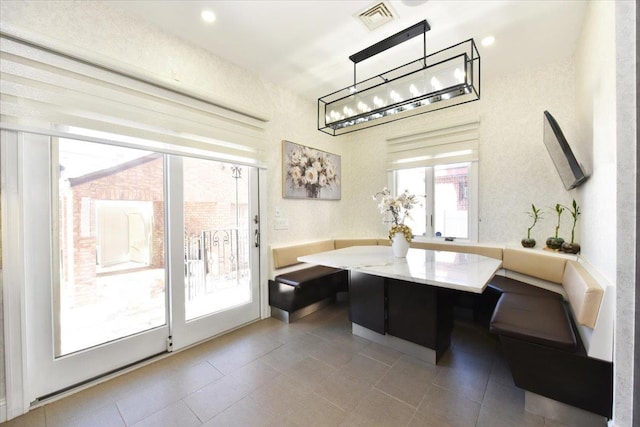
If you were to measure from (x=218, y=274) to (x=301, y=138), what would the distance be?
7.09 feet

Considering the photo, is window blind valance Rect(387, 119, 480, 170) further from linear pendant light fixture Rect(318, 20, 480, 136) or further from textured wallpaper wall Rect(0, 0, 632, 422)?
linear pendant light fixture Rect(318, 20, 480, 136)

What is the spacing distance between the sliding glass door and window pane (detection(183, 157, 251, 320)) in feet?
0.03

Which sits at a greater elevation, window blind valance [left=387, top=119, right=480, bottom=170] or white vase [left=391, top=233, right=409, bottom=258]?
window blind valance [left=387, top=119, right=480, bottom=170]

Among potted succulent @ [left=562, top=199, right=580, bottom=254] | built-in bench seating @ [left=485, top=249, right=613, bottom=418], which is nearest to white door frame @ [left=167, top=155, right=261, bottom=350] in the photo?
built-in bench seating @ [left=485, top=249, right=613, bottom=418]

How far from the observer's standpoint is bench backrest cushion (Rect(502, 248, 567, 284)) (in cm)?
239

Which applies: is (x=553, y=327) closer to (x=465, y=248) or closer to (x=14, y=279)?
(x=465, y=248)

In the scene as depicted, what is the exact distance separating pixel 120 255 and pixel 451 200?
12.5ft

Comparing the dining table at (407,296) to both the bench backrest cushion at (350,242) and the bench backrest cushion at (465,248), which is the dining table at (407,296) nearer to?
the bench backrest cushion at (465,248)

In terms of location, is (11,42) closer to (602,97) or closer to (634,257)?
(634,257)

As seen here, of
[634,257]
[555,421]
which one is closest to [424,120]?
[634,257]

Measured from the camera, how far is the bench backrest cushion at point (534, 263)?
2391 millimetres

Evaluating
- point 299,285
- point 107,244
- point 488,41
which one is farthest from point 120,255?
point 488,41

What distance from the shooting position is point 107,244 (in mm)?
2064

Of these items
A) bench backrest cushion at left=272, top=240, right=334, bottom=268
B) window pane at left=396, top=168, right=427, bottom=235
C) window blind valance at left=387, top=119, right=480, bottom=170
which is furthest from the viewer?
window pane at left=396, top=168, right=427, bottom=235
